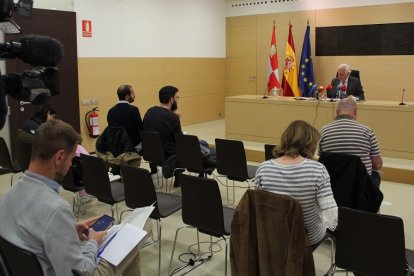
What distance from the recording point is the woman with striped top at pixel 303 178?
2.50 m

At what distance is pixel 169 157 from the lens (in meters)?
4.98

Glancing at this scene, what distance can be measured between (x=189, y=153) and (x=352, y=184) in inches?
76.2

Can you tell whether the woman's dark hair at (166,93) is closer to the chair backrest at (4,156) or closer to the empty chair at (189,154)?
the empty chair at (189,154)

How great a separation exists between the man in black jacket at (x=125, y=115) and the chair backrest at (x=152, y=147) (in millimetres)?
216

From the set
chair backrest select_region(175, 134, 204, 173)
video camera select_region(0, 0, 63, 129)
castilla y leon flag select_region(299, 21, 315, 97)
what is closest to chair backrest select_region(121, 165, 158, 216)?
chair backrest select_region(175, 134, 204, 173)

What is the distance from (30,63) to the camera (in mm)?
1591

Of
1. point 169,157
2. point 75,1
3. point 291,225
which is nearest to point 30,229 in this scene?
point 291,225

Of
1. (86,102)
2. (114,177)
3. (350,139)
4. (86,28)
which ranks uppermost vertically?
(86,28)

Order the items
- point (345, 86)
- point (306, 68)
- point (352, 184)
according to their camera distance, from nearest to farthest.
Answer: point (352, 184) → point (345, 86) → point (306, 68)

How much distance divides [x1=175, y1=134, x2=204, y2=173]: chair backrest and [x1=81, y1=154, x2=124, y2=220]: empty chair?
Result: 3.28 feet

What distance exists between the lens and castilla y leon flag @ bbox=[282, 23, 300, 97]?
9.31 metres

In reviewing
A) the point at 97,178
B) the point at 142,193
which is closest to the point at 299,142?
the point at 142,193

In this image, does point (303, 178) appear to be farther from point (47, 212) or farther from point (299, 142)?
point (47, 212)

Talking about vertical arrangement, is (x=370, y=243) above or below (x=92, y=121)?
below
